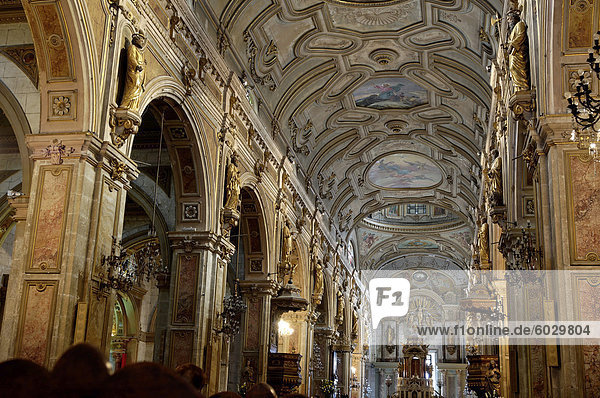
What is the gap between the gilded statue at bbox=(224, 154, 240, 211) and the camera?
1259 centimetres

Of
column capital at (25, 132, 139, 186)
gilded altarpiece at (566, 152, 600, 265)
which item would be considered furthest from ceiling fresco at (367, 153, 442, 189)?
column capital at (25, 132, 139, 186)

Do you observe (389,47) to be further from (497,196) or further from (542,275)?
(542,275)

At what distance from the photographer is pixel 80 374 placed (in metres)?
1.21

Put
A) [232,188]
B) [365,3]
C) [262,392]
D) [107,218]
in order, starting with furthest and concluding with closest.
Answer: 1. [365,3]
2. [232,188]
3. [107,218]
4. [262,392]

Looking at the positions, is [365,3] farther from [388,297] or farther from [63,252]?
[388,297]

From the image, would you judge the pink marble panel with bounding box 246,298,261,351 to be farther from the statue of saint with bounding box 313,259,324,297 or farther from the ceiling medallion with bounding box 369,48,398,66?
the ceiling medallion with bounding box 369,48,398,66

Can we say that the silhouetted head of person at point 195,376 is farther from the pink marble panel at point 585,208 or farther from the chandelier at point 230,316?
the chandelier at point 230,316

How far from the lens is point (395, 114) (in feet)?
67.6

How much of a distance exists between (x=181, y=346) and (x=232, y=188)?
3.21 m

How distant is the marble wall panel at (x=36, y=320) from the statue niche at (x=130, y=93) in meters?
2.10

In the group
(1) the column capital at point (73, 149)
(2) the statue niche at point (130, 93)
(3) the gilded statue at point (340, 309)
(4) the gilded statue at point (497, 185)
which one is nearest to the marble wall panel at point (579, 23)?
(4) the gilded statue at point (497, 185)

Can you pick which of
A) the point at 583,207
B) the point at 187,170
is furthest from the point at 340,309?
the point at 583,207

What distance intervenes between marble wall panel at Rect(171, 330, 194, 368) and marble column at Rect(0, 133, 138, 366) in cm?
333

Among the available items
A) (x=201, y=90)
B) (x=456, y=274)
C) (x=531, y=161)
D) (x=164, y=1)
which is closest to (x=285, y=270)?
(x=201, y=90)
